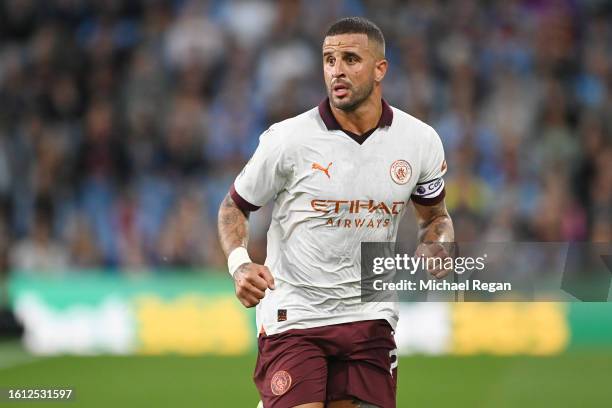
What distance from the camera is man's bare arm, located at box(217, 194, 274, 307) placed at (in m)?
5.10

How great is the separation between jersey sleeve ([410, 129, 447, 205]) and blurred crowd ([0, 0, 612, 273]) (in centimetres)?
713

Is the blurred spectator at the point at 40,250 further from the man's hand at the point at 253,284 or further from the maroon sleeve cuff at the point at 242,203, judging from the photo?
the man's hand at the point at 253,284

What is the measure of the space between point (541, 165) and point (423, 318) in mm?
3092

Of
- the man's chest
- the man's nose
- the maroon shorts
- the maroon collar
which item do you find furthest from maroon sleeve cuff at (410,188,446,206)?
the man's nose

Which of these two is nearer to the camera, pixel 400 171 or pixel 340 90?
pixel 340 90

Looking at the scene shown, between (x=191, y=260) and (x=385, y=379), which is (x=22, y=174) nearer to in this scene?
(x=191, y=260)

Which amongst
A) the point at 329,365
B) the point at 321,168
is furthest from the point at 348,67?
the point at 329,365

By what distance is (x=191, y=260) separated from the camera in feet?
43.5

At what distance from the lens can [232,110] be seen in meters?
14.8

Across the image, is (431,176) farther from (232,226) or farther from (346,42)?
(232,226)

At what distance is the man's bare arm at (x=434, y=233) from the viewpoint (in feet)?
19.1

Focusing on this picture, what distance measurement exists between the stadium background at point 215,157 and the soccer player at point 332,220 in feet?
18.2

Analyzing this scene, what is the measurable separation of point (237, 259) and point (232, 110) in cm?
949

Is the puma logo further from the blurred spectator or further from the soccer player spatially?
the blurred spectator
